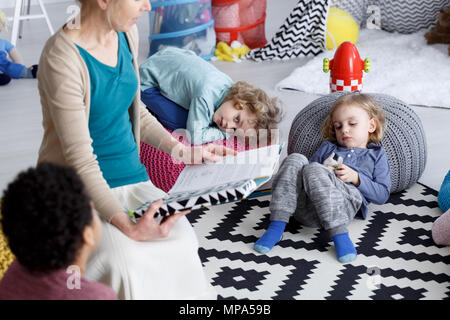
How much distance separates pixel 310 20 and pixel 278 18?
112 centimetres

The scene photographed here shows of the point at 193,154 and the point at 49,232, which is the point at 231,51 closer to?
the point at 193,154

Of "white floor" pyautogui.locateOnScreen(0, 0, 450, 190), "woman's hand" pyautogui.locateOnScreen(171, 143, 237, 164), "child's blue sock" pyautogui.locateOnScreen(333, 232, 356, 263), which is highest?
"woman's hand" pyautogui.locateOnScreen(171, 143, 237, 164)

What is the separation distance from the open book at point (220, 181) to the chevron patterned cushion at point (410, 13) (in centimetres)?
306

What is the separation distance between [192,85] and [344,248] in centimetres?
99

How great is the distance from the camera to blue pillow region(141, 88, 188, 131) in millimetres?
2600

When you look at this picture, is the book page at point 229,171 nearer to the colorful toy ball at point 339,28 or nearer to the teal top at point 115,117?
the teal top at point 115,117

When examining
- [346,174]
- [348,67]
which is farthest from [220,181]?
[348,67]

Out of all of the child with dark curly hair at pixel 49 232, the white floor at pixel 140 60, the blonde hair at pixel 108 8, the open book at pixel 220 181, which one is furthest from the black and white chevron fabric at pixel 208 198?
the white floor at pixel 140 60

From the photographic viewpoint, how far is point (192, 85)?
8.39ft

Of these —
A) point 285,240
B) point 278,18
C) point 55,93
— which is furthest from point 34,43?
point 55,93

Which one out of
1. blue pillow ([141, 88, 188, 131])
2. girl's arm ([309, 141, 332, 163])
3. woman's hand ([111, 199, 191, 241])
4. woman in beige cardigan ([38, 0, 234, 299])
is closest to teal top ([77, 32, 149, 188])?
woman in beige cardigan ([38, 0, 234, 299])

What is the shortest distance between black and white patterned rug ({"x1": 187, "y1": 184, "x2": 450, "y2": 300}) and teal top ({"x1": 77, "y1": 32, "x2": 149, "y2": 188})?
18.8 inches
